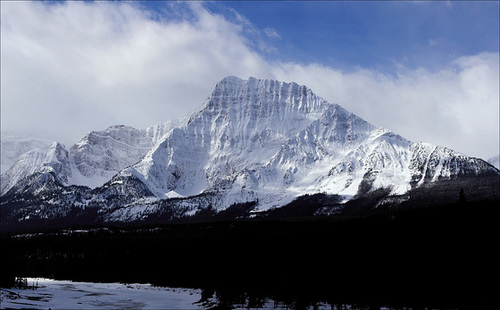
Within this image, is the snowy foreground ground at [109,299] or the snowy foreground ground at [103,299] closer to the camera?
the snowy foreground ground at [103,299]

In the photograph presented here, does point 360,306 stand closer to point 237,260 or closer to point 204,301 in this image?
point 204,301

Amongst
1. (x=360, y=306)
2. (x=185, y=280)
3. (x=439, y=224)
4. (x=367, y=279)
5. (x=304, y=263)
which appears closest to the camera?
(x=360, y=306)

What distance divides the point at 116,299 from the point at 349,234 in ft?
272

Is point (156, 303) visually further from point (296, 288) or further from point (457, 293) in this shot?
point (457, 293)

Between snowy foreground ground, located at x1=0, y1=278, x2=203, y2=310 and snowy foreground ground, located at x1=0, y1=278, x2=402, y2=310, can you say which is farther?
snowy foreground ground, located at x1=0, y1=278, x2=402, y2=310

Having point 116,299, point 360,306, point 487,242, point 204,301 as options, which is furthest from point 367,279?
point 116,299

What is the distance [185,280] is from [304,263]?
53.9m

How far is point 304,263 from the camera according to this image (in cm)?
16425

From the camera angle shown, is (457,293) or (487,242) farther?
(487,242)

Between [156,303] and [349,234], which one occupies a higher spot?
[349,234]

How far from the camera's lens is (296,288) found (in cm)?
15050

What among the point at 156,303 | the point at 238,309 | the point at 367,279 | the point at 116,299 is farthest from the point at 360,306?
the point at 116,299

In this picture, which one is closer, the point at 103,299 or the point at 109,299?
the point at 103,299

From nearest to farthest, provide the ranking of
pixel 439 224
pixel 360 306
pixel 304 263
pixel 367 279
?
pixel 360 306
pixel 367 279
pixel 304 263
pixel 439 224
